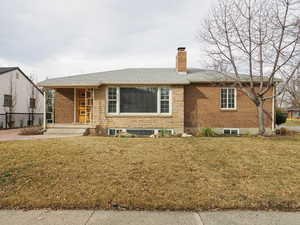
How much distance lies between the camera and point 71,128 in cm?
1057

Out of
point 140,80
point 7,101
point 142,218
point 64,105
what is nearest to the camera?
point 142,218

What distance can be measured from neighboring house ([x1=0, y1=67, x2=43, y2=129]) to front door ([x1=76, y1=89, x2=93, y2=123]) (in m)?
9.96

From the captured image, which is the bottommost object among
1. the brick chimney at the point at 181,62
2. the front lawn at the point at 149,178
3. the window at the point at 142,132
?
the front lawn at the point at 149,178

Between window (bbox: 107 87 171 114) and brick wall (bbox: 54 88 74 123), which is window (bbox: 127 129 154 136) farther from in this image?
brick wall (bbox: 54 88 74 123)

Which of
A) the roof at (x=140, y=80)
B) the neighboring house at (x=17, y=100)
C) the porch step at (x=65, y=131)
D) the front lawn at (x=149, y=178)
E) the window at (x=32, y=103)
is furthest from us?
the window at (x=32, y=103)

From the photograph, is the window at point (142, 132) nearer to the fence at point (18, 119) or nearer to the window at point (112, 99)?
the window at point (112, 99)

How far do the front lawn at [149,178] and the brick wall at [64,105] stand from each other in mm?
6129

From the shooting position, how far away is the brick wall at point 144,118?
1100 centimetres

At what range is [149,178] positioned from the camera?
399 cm

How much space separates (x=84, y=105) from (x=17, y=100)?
12.3 m

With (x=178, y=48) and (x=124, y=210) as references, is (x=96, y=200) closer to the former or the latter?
(x=124, y=210)

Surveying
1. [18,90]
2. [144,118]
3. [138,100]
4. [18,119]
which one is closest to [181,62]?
[138,100]

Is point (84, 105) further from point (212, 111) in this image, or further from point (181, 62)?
point (212, 111)

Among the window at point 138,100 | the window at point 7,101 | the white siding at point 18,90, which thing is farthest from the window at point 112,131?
the window at point 7,101
